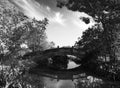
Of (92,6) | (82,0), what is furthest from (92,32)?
(82,0)

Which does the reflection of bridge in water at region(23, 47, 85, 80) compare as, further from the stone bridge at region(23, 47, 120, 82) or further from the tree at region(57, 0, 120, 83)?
the tree at region(57, 0, 120, 83)

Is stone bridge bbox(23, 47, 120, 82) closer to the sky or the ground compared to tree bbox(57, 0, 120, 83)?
closer to the ground

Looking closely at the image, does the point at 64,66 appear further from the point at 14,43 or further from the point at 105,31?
the point at 14,43

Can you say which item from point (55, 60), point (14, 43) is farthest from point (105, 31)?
point (55, 60)

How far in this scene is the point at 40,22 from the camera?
43.6 ft

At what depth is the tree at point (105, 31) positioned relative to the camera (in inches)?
584

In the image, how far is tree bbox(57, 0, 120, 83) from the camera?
14.8 meters

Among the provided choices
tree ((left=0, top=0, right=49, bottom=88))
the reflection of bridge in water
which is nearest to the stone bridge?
the reflection of bridge in water

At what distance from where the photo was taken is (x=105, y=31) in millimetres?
15156

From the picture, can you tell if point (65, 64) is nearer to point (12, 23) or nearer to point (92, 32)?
point (92, 32)

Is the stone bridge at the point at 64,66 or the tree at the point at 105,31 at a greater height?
the tree at the point at 105,31

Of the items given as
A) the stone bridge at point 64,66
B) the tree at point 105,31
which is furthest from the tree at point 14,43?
the tree at point 105,31

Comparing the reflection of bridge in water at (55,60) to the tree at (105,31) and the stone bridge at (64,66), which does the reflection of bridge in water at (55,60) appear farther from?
the tree at (105,31)

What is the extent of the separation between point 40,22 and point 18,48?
315 cm
